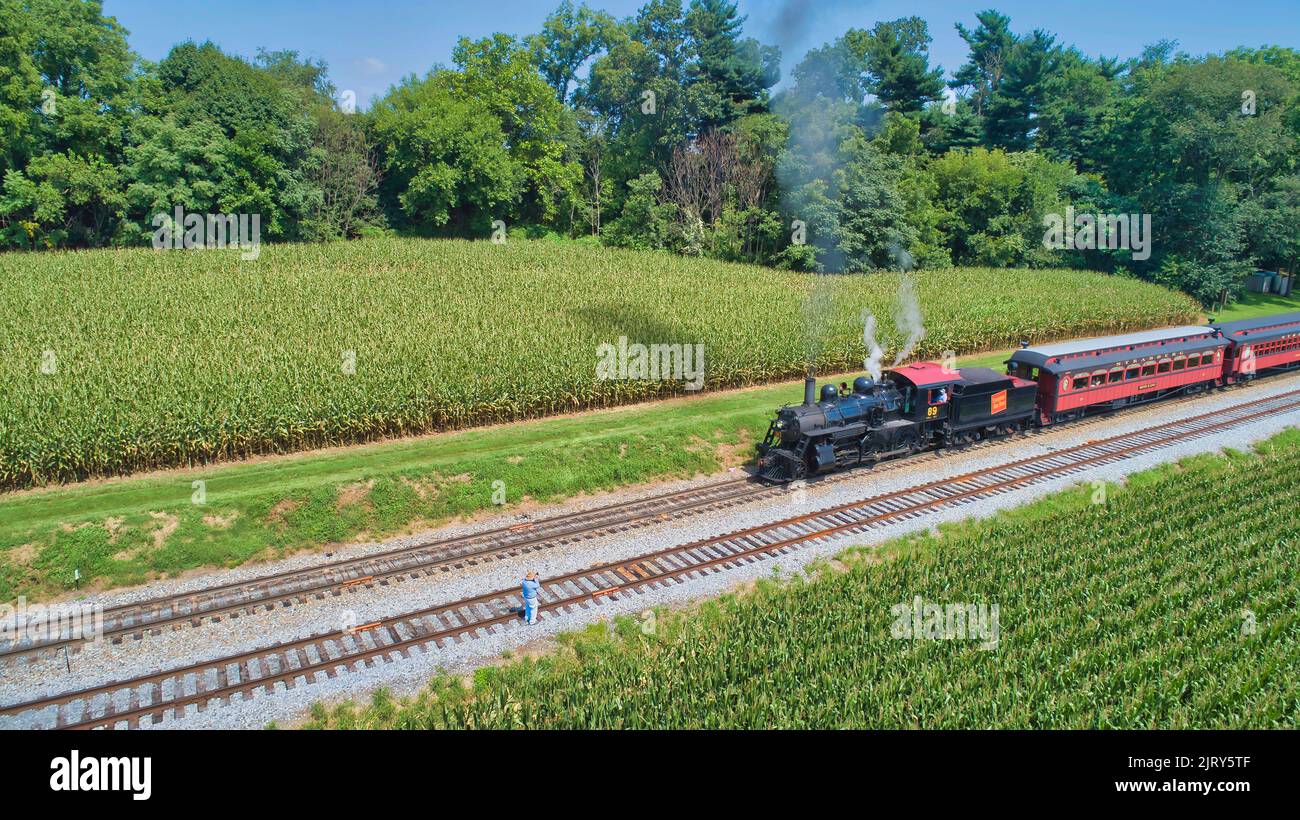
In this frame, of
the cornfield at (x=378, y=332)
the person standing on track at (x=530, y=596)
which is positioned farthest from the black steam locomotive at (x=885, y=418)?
the person standing on track at (x=530, y=596)

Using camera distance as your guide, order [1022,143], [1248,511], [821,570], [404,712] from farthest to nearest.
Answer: [1022,143]
[1248,511]
[821,570]
[404,712]

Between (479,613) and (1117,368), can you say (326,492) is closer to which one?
(479,613)

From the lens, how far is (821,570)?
1884 cm

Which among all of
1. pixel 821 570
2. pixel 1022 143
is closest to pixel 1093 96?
pixel 1022 143

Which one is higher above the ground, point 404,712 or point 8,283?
point 8,283

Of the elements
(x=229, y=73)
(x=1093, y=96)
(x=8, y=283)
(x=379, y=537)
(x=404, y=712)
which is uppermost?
(x=1093, y=96)

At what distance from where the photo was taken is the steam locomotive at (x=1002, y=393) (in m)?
23.8

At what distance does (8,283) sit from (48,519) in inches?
1154

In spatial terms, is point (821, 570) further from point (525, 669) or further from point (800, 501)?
point (525, 669)

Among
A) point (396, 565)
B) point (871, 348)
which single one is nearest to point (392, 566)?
point (396, 565)

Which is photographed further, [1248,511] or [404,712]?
[1248,511]

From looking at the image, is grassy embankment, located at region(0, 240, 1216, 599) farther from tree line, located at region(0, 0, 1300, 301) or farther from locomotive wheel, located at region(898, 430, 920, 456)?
tree line, located at region(0, 0, 1300, 301)

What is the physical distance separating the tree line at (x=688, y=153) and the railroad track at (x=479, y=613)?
1408 inches

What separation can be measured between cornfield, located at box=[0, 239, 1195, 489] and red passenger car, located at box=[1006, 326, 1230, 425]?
9.21 metres
